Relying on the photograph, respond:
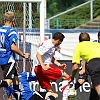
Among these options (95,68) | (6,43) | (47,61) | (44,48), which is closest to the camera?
(95,68)

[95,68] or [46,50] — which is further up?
[46,50]

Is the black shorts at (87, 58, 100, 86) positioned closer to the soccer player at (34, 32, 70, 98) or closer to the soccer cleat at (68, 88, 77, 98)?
the soccer player at (34, 32, 70, 98)

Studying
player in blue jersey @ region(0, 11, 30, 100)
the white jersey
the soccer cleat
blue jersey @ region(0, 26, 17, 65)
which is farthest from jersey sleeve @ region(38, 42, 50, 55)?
the soccer cleat

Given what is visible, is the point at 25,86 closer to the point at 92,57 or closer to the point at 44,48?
the point at 44,48

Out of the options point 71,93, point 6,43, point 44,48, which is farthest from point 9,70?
point 71,93

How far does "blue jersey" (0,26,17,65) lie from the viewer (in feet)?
32.1

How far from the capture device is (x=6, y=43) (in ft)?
32.3

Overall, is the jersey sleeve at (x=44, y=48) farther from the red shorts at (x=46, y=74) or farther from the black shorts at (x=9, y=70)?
the black shorts at (x=9, y=70)

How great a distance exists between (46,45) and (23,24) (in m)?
2.21

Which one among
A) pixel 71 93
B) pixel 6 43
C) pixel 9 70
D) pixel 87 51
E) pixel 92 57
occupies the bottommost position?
pixel 71 93

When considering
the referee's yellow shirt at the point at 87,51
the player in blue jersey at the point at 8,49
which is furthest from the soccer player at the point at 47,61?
the referee's yellow shirt at the point at 87,51

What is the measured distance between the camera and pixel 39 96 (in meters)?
10.5

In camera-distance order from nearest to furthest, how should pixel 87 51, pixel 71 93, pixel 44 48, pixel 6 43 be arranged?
pixel 87 51 < pixel 6 43 < pixel 44 48 < pixel 71 93

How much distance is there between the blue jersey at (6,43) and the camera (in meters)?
9.77
